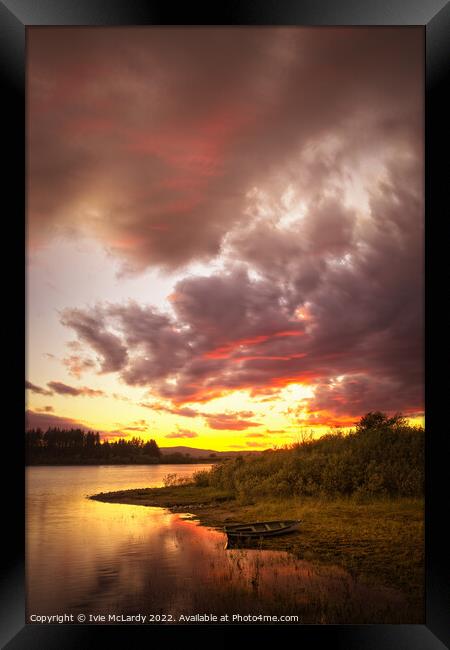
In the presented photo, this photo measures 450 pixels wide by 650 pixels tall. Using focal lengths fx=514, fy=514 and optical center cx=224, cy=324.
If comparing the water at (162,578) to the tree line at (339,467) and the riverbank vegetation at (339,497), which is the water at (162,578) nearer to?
the riverbank vegetation at (339,497)

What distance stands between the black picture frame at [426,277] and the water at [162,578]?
0.26 m

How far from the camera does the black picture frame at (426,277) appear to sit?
12.2 ft

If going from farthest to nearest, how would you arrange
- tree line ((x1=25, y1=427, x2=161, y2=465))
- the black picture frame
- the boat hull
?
the boat hull < tree line ((x1=25, y1=427, x2=161, y2=465)) < the black picture frame

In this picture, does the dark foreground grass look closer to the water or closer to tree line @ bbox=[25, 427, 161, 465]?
the water

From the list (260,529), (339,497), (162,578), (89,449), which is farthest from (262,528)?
(89,449)

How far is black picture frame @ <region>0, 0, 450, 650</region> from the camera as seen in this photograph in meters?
3.72

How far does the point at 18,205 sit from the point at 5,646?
3261 millimetres

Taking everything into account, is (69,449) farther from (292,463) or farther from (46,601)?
(292,463)

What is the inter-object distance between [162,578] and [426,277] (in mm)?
3445

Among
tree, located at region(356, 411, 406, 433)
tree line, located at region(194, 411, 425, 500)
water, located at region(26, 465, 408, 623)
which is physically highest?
tree, located at region(356, 411, 406, 433)

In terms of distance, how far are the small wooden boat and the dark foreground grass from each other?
0.29 ft

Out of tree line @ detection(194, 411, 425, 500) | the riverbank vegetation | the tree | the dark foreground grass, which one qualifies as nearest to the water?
the dark foreground grass

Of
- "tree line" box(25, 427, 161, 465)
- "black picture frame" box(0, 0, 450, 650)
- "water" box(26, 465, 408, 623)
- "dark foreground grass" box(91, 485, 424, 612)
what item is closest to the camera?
"black picture frame" box(0, 0, 450, 650)

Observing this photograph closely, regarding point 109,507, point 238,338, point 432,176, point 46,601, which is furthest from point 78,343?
point 432,176
